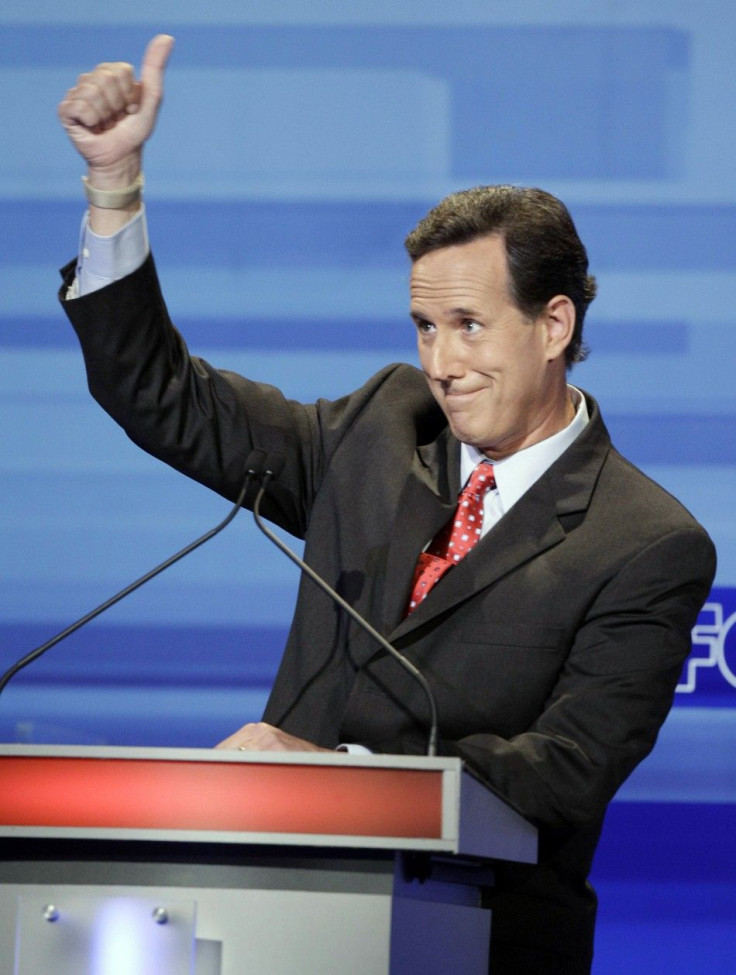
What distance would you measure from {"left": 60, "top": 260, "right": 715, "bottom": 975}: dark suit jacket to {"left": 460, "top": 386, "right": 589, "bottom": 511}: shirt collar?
0.07ft

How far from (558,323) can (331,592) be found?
0.69 meters

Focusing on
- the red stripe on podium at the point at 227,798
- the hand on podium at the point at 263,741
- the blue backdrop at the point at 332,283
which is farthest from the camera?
the blue backdrop at the point at 332,283

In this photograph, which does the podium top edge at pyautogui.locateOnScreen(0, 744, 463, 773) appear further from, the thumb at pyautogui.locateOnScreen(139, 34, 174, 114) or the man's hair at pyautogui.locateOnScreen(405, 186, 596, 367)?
the man's hair at pyautogui.locateOnScreen(405, 186, 596, 367)

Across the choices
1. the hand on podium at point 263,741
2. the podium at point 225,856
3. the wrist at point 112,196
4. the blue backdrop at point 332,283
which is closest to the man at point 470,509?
the wrist at point 112,196

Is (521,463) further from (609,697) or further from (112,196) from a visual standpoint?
(112,196)

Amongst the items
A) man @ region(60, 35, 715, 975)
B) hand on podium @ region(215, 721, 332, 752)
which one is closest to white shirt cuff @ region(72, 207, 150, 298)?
man @ region(60, 35, 715, 975)

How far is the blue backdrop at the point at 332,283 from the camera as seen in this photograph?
263cm

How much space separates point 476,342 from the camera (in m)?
1.88

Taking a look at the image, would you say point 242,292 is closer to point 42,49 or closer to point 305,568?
point 42,49

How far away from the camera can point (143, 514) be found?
2.67 meters

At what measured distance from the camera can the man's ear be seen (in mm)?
1976

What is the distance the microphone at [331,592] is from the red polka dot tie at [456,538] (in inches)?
4.4

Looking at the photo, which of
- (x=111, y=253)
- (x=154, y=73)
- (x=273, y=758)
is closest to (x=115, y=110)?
(x=154, y=73)

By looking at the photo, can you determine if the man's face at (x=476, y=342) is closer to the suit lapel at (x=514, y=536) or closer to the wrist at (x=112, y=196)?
the suit lapel at (x=514, y=536)
